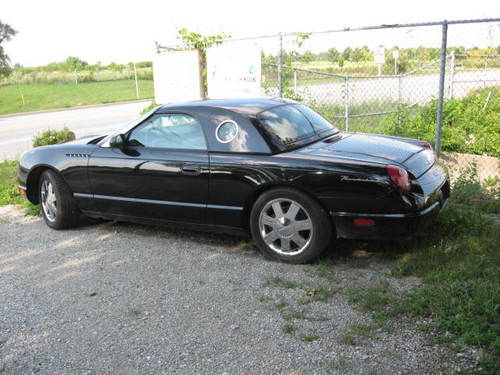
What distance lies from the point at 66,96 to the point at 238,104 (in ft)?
103

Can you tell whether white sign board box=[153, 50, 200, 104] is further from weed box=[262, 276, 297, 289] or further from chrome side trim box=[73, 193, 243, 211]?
weed box=[262, 276, 297, 289]

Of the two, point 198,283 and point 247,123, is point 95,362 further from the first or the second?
point 247,123

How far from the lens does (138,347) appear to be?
3.60 meters

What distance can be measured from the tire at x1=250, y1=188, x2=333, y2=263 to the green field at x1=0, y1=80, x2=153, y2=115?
25.4 metres

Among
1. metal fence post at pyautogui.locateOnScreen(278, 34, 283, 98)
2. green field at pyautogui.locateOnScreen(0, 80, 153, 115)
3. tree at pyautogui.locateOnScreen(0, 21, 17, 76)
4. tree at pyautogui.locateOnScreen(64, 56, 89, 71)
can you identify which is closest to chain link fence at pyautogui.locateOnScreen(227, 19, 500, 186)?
metal fence post at pyautogui.locateOnScreen(278, 34, 283, 98)

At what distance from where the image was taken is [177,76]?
38.9ft

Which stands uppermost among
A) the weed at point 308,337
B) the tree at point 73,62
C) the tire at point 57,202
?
the tree at point 73,62

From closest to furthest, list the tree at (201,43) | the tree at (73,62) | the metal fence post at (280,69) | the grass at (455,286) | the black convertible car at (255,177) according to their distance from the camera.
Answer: the grass at (455,286)
the black convertible car at (255,177)
the metal fence post at (280,69)
the tree at (201,43)
the tree at (73,62)

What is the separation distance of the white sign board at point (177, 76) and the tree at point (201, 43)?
11 cm

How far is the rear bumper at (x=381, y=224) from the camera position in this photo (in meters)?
4.52

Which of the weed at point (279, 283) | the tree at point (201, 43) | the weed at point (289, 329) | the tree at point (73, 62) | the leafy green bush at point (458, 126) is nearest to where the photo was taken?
the weed at point (289, 329)

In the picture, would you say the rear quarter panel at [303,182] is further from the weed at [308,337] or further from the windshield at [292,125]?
the weed at [308,337]

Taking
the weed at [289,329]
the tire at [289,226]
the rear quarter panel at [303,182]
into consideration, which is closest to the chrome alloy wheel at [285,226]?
the tire at [289,226]

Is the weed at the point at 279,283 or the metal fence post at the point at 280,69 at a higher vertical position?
the metal fence post at the point at 280,69
